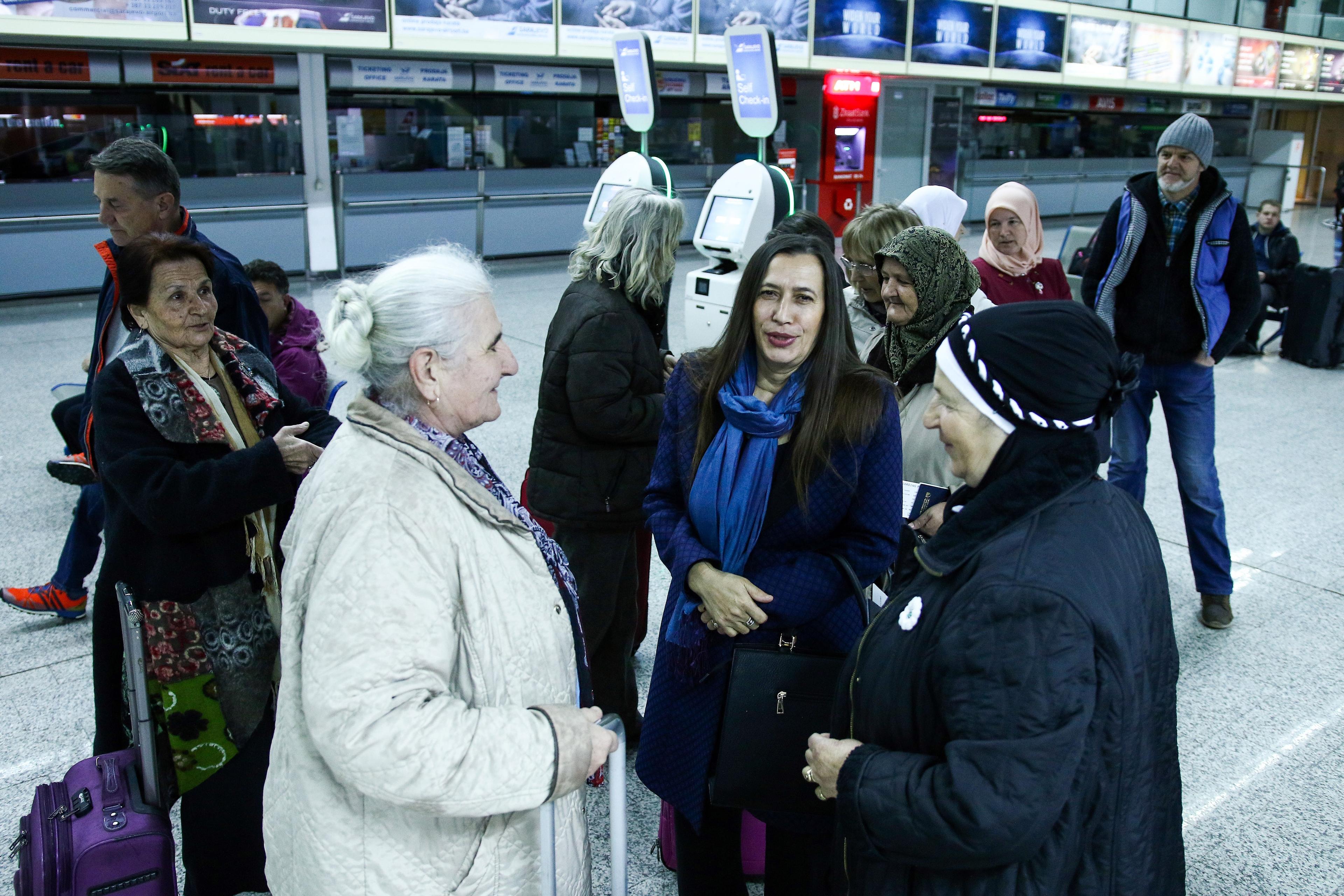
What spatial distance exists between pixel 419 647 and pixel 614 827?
1.47 ft

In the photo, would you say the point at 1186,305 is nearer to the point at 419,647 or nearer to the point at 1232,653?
the point at 1232,653

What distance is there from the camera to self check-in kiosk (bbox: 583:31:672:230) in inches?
237

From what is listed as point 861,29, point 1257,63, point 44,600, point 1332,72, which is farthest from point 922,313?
point 1332,72

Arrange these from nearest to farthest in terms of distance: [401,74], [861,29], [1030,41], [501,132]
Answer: [401,74], [501,132], [861,29], [1030,41]

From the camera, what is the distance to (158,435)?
6.70ft

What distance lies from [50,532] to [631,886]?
3.19 meters

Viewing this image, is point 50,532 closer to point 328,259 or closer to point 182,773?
point 182,773

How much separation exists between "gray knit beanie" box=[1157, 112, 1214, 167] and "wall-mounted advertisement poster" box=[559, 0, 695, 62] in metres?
8.27

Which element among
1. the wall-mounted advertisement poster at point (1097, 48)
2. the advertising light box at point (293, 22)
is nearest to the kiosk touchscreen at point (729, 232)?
the advertising light box at point (293, 22)

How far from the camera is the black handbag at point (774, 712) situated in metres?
1.85

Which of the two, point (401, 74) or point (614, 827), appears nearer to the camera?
point (614, 827)

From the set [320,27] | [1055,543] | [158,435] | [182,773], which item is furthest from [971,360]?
[320,27]

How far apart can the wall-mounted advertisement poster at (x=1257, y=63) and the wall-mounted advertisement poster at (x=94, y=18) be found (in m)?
17.8

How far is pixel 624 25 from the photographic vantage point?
11.3 m
